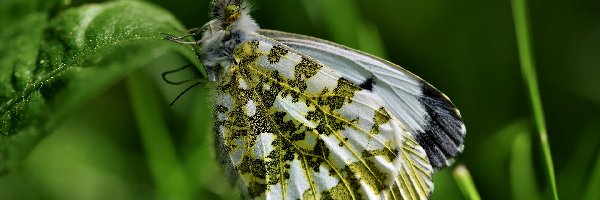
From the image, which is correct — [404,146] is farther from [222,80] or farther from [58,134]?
[58,134]

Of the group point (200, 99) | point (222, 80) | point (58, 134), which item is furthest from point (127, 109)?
point (222, 80)

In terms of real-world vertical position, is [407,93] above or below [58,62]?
below

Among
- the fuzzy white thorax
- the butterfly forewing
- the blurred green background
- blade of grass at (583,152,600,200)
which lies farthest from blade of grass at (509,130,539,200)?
the fuzzy white thorax

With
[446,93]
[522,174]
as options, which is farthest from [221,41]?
[446,93]

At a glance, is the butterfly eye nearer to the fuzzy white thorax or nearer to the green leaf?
the fuzzy white thorax

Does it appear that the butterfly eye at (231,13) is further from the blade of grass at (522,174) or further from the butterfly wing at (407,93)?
the blade of grass at (522,174)

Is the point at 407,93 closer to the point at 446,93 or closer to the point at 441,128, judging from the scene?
the point at 441,128
